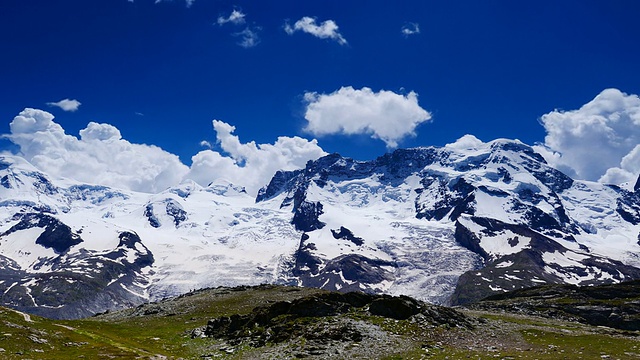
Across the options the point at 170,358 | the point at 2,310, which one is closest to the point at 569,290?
the point at 170,358

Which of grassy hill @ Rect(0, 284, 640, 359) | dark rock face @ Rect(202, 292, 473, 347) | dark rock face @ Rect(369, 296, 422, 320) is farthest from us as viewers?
dark rock face @ Rect(369, 296, 422, 320)

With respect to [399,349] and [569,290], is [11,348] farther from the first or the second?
[569,290]

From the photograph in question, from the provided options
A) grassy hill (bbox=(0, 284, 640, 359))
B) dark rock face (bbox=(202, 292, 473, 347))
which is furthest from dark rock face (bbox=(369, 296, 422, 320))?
grassy hill (bbox=(0, 284, 640, 359))

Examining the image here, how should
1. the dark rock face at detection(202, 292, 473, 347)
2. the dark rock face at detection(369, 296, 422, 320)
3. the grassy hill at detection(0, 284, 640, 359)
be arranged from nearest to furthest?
1. the grassy hill at detection(0, 284, 640, 359)
2. the dark rock face at detection(202, 292, 473, 347)
3. the dark rock face at detection(369, 296, 422, 320)

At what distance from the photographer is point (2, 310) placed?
71.9 metres

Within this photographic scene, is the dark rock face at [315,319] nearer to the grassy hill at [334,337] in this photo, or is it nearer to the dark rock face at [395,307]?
the dark rock face at [395,307]

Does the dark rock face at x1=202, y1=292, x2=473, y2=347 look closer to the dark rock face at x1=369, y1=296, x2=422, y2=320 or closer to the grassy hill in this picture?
the dark rock face at x1=369, y1=296, x2=422, y2=320

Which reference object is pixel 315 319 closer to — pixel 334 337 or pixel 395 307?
pixel 334 337

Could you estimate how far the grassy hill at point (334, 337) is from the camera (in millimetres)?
52750

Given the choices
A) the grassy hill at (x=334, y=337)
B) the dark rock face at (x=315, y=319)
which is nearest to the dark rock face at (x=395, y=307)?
the dark rock face at (x=315, y=319)

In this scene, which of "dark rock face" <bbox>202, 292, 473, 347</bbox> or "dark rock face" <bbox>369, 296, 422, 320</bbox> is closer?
"dark rock face" <bbox>202, 292, 473, 347</bbox>

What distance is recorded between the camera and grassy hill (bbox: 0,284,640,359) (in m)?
52.8

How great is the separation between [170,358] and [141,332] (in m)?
26.9

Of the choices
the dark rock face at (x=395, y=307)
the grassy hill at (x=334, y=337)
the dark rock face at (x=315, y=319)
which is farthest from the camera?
the dark rock face at (x=395, y=307)
